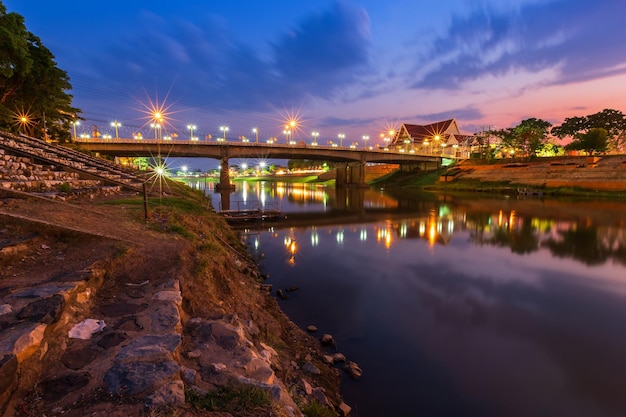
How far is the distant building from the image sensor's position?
119831mm

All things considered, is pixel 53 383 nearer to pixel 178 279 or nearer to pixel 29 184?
pixel 178 279

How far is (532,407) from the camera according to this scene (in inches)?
295

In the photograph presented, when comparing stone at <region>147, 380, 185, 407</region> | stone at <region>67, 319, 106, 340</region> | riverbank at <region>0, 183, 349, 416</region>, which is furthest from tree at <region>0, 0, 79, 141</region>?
stone at <region>147, 380, 185, 407</region>

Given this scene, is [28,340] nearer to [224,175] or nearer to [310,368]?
[310,368]

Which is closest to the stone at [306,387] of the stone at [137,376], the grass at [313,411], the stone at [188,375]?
the grass at [313,411]

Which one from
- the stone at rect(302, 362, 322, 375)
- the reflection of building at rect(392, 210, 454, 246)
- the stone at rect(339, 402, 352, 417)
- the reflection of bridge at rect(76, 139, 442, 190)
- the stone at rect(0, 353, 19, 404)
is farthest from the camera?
the reflection of bridge at rect(76, 139, 442, 190)

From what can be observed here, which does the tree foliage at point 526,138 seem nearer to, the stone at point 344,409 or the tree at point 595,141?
the tree at point 595,141

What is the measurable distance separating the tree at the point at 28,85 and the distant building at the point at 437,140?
359 ft

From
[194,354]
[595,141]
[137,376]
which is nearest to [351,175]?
[595,141]

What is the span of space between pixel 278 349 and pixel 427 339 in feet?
18.2

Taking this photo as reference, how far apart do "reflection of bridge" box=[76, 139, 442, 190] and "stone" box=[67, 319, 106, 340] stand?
5383 cm

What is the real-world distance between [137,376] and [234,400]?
1.33 metres

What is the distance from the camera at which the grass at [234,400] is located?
3928 mm

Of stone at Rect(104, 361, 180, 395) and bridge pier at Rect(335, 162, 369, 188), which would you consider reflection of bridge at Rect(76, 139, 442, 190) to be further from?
stone at Rect(104, 361, 180, 395)
